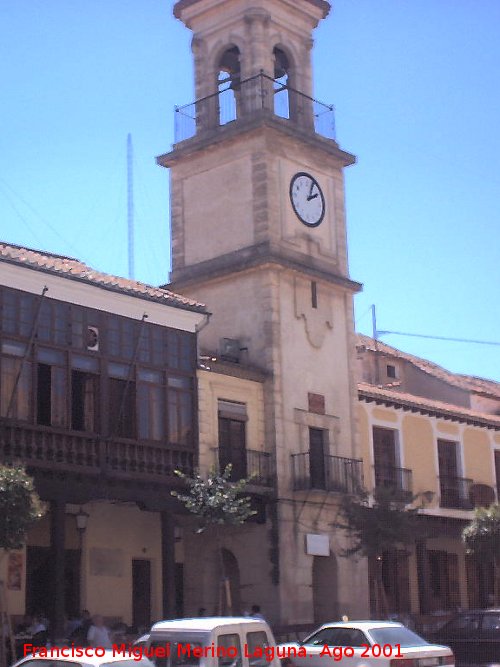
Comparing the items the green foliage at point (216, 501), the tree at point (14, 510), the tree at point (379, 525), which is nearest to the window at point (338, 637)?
the tree at point (14, 510)

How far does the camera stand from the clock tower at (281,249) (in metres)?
27.8

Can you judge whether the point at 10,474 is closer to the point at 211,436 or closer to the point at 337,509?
the point at 211,436

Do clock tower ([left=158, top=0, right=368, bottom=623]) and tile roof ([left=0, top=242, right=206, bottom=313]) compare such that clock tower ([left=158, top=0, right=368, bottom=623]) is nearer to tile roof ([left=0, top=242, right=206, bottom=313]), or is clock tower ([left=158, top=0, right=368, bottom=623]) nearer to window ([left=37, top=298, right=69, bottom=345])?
tile roof ([left=0, top=242, right=206, bottom=313])

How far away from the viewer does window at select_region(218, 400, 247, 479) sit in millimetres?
26469

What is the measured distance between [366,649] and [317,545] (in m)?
11.4

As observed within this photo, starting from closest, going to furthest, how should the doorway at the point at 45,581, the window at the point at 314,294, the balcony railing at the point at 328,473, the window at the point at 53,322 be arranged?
the window at the point at 53,322
the doorway at the point at 45,581
the balcony railing at the point at 328,473
the window at the point at 314,294

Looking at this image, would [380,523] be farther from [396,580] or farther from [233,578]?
[396,580]

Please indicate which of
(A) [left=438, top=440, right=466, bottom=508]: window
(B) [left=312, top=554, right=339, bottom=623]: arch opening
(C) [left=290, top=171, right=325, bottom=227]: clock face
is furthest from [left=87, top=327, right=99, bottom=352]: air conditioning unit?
(A) [left=438, top=440, right=466, bottom=508]: window

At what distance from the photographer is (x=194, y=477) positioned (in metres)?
24.4

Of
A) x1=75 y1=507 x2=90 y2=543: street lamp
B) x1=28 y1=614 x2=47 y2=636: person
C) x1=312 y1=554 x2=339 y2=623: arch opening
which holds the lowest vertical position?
x1=28 y1=614 x2=47 y2=636: person

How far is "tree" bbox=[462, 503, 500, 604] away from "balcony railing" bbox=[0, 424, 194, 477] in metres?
9.84

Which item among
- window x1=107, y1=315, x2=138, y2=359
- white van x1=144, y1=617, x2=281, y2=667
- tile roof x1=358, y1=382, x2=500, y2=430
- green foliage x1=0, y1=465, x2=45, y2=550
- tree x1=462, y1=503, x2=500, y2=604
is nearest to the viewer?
white van x1=144, y1=617, x2=281, y2=667

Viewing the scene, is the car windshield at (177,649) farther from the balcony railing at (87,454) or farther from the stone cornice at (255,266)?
the stone cornice at (255,266)

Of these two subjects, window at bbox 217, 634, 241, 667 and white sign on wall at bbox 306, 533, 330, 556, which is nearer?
window at bbox 217, 634, 241, 667
